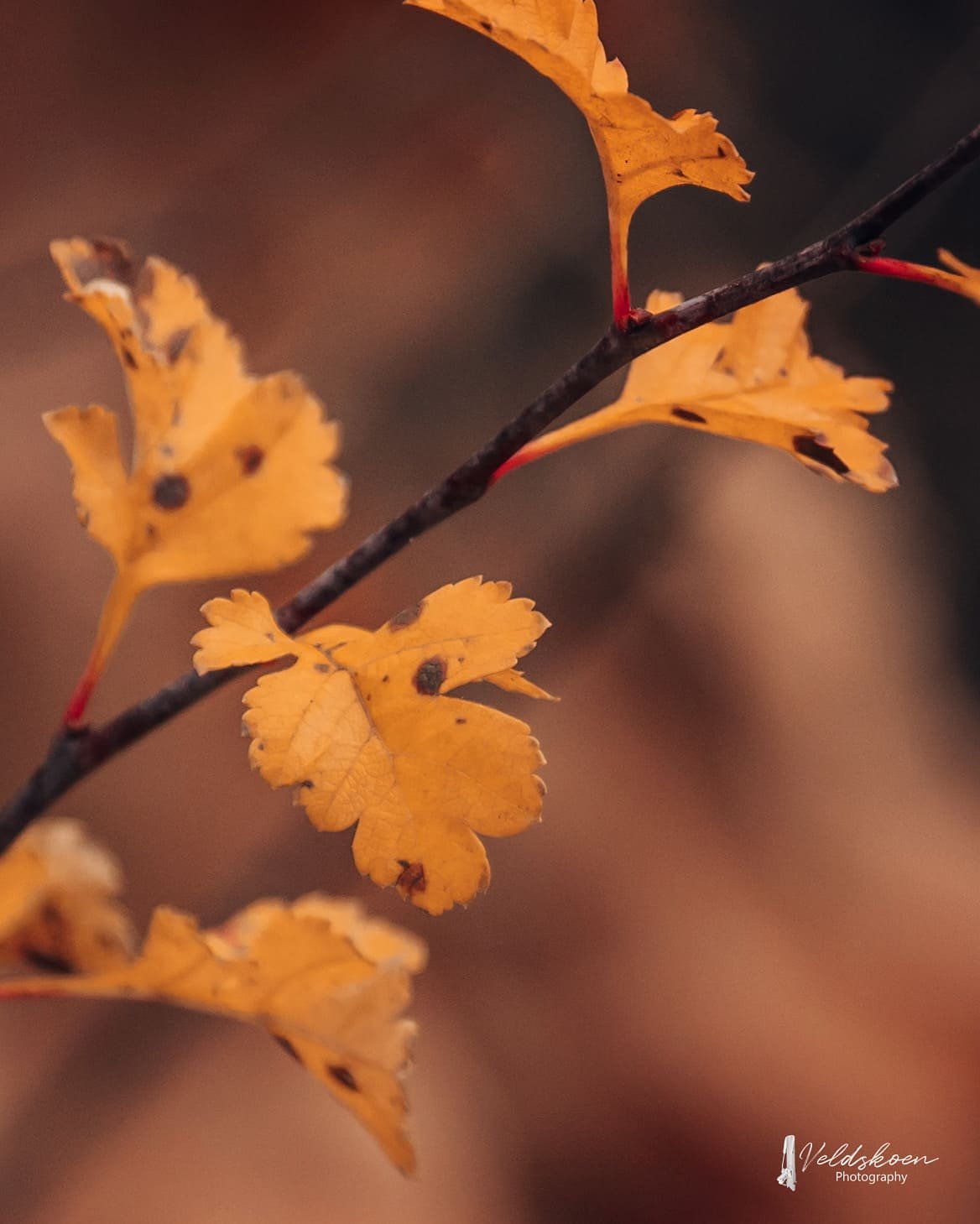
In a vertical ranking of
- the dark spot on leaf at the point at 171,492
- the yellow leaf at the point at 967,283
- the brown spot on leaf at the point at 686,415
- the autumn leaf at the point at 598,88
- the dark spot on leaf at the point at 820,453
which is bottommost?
the dark spot on leaf at the point at 171,492

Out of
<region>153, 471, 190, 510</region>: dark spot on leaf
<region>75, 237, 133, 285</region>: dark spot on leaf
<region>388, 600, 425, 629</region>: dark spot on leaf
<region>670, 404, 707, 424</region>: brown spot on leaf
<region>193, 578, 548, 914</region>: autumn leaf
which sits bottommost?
<region>193, 578, 548, 914</region>: autumn leaf

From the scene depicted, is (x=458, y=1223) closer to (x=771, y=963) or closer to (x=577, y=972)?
(x=577, y=972)

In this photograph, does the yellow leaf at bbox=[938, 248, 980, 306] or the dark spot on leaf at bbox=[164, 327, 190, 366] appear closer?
the yellow leaf at bbox=[938, 248, 980, 306]

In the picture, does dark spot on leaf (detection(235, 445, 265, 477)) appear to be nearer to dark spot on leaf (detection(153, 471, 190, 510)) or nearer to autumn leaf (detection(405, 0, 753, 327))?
dark spot on leaf (detection(153, 471, 190, 510))

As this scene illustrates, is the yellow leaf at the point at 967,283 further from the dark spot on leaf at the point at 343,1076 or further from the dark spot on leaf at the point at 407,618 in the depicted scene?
the dark spot on leaf at the point at 343,1076

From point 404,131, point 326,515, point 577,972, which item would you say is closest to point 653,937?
point 577,972

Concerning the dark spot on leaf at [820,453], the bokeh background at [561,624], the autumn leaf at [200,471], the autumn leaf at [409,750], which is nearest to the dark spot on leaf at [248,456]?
the autumn leaf at [200,471]

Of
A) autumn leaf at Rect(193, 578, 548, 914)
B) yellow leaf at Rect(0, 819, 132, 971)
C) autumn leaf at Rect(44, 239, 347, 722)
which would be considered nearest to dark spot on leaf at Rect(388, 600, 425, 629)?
autumn leaf at Rect(193, 578, 548, 914)
